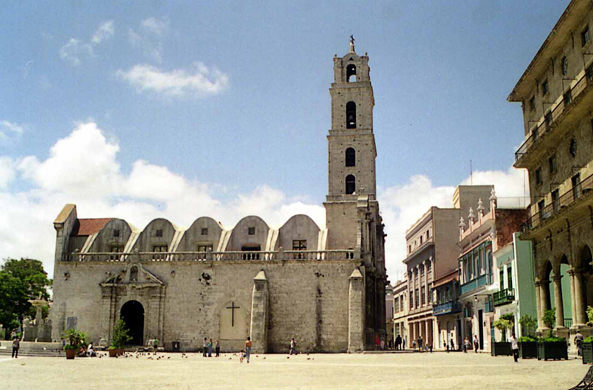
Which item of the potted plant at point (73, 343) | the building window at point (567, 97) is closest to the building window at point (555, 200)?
the building window at point (567, 97)

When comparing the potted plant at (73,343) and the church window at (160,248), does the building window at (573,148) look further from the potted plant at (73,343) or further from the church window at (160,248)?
the church window at (160,248)


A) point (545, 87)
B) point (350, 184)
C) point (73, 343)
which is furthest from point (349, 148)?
point (73, 343)

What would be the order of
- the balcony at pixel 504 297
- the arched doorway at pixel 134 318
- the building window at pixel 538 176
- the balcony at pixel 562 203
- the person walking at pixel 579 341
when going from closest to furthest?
the person walking at pixel 579 341
the balcony at pixel 562 203
the building window at pixel 538 176
the balcony at pixel 504 297
the arched doorway at pixel 134 318

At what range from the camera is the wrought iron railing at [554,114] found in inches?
918

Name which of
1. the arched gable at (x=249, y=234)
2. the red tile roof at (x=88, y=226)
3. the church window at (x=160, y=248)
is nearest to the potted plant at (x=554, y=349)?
the arched gable at (x=249, y=234)

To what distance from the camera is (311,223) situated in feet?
138

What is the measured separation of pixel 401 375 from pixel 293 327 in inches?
851

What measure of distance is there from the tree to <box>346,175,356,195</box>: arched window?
32.8 m

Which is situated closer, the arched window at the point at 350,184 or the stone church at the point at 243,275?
the stone church at the point at 243,275

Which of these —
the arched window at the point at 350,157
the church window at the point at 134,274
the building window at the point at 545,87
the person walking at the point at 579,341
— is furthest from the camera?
the arched window at the point at 350,157

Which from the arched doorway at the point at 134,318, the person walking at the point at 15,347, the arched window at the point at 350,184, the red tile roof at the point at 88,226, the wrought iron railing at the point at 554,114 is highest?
the arched window at the point at 350,184

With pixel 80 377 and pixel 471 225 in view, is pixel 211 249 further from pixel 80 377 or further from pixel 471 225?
pixel 80 377

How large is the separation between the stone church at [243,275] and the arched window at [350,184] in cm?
7

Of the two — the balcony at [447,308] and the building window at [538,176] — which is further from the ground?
the building window at [538,176]
